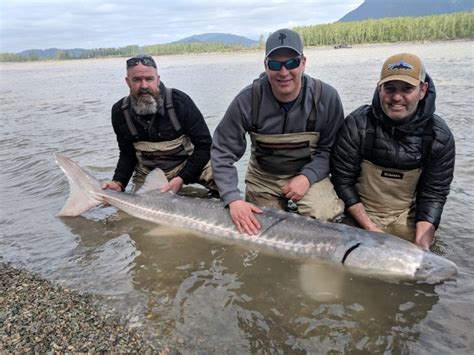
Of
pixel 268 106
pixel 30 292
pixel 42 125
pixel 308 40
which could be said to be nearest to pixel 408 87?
pixel 268 106

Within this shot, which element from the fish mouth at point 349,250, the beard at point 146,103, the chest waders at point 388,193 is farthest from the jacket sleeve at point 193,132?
the fish mouth at point 349,250

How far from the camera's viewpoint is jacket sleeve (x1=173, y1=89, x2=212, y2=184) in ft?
15.7

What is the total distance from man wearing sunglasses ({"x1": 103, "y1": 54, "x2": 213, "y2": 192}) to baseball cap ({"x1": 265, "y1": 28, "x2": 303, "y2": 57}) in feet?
4.84

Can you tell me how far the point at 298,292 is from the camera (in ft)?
10.5

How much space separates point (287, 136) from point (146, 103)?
5.03 feet

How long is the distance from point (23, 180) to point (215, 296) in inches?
184

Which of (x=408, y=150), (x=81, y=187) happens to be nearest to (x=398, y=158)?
(x=408, y=150)

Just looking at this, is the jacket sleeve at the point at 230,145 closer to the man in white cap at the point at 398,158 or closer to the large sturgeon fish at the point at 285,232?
the large sturgeon fish at the point at 285,232

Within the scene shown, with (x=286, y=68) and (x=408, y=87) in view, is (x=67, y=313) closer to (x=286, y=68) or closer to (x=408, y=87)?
(x=286, y=68)

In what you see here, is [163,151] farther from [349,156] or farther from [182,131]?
[349,156]

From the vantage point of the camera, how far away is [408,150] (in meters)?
3.63

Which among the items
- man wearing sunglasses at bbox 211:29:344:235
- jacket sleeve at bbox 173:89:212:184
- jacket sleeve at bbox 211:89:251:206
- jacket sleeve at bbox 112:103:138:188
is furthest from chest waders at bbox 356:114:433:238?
jacket sleeve at bbox 112:103:138:188

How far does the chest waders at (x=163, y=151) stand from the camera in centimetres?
478

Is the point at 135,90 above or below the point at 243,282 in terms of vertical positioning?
above
